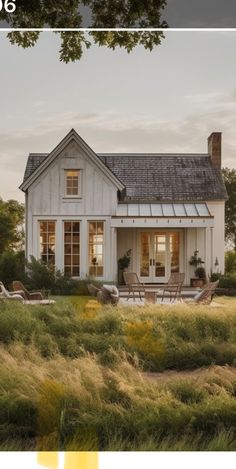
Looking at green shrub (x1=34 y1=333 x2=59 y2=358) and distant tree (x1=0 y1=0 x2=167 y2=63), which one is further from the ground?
distant tree (x1=0 y1=0 x2=167 y2=63)

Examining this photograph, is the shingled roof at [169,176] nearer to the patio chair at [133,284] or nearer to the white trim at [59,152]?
the white trim at [59,152]

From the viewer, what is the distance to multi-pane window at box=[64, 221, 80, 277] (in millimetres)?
14086

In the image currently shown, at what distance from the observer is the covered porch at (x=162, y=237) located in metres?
13.8

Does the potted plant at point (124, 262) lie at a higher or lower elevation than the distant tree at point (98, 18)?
lower

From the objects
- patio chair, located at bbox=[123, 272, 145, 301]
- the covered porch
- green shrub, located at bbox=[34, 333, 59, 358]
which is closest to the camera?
green shrub, located at bbox=[34, 333, 59, 358]

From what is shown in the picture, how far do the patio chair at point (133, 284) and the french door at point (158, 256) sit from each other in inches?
6.4

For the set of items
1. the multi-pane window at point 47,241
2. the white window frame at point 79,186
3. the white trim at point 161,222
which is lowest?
the multi-pane window at point 47,241

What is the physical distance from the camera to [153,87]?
43.8 feet

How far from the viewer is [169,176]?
48.2 ft

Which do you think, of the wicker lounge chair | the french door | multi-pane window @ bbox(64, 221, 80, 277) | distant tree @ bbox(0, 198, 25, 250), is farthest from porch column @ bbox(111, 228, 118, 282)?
the wicker lounge chair

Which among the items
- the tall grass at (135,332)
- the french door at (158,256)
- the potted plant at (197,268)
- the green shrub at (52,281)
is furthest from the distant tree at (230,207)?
the tall grass at (135,332)

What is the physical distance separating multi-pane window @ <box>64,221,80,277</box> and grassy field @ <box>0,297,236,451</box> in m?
Answer: 5.57

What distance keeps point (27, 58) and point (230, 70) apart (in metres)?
3.83

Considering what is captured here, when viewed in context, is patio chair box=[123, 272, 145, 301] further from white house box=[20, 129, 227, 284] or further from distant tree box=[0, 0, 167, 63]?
distant tree box=[0, 0, 167, 63]
